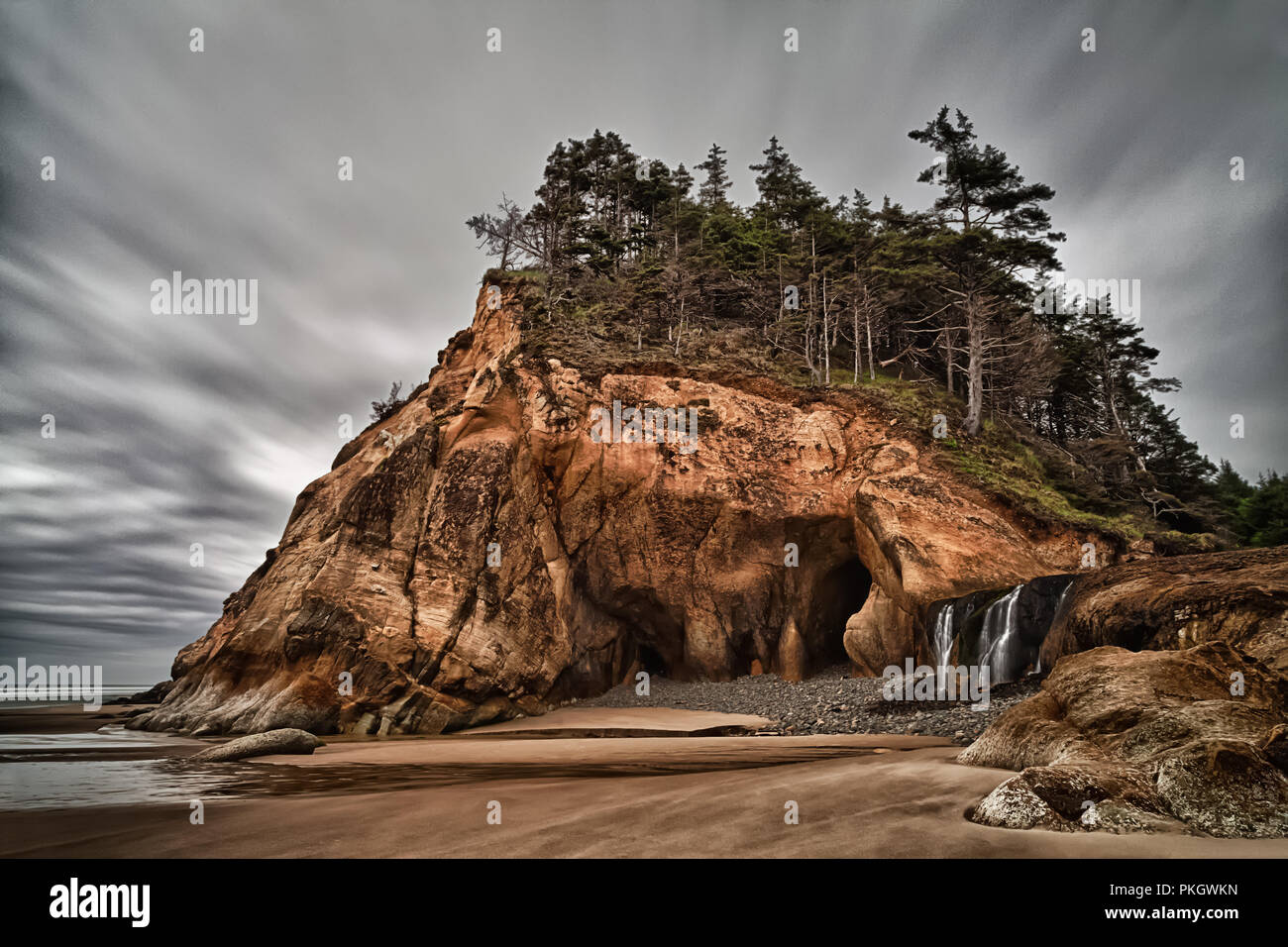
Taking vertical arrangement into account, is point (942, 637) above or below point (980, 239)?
below

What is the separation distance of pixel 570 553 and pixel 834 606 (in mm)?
12082

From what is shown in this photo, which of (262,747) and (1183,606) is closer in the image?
(1183,606)

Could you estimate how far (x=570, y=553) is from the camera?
80.7 feet

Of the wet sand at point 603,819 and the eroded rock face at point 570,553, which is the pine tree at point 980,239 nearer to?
the eroded rock face at point 570,553

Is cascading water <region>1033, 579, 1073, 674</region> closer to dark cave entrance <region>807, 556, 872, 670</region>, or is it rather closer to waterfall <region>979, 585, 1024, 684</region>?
waterfall <region>979, 585, 1024, 684</region>

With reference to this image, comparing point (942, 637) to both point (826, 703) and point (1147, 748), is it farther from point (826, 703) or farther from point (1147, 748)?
point (1147, 748)

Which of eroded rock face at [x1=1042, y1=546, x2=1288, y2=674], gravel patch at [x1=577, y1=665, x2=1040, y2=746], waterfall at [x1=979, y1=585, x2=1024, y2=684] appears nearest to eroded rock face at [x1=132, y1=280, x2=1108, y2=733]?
gravel patch at [x1=577, y1=665, x2=1040, y2=746]

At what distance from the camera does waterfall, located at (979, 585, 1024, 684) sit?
14.5 meters

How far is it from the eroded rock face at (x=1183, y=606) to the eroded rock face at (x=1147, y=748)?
251 cm

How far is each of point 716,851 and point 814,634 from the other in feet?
76.9

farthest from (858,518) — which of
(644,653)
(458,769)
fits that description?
(458,769)

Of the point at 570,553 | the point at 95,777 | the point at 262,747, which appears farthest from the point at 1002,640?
the point at 95,777

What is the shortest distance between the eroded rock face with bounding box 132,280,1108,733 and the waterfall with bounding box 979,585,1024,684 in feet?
10.8

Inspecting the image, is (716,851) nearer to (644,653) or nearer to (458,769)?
(458,769)
